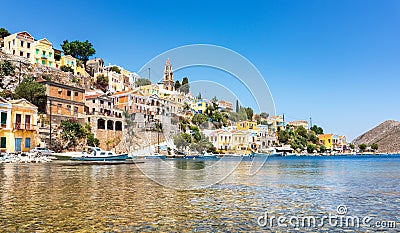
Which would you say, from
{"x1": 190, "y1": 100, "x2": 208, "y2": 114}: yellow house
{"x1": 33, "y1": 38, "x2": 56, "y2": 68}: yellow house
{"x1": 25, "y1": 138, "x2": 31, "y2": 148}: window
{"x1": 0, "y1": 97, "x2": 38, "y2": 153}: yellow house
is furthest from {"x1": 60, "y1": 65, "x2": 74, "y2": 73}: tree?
{"x1": 190, "y1": 100, "x2": 208, "y2": 114}: yellow house

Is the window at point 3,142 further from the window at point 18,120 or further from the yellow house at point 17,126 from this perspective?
the window at point 18,120

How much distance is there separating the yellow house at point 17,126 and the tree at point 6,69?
14.0 metres

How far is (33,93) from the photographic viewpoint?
136ft

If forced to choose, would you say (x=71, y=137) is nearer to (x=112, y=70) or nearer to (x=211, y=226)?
(x=211, y=226)

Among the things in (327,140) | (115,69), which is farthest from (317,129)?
(115,69)

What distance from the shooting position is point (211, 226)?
24.8 feet

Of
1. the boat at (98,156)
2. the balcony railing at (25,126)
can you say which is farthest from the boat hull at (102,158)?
the balcony railing at (25,126)

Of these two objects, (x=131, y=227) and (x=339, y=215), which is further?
(x=339, y=215)

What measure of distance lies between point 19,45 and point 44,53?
4.36 metres

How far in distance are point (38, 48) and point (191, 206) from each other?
2267 inches

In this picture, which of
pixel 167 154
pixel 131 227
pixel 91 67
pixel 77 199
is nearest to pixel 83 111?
pixel 167 154

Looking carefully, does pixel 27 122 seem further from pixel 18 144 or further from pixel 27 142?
pixel 18 144

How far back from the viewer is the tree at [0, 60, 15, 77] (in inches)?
1855

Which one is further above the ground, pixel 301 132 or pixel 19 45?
pixel 19 45
